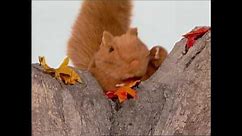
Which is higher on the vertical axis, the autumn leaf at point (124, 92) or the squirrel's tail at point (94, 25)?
the squirrel's tail at point (94, 25)

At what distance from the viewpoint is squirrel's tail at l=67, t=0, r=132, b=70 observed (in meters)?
1.24

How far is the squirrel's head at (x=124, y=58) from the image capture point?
105 cm

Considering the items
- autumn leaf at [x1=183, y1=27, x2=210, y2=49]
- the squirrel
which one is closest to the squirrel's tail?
the squirrel

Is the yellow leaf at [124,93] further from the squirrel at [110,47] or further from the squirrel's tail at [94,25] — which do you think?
the squirrel's tail at [94,25]

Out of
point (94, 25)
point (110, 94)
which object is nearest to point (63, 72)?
point (110, 94)

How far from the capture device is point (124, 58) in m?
1.05

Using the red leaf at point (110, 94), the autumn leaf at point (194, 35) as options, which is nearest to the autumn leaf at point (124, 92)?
the red leaf at point (110, 94)

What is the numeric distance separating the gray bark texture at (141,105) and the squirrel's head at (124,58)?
0.14ft

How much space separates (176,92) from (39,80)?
28 cm

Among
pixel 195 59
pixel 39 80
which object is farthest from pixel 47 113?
pixel 195 59

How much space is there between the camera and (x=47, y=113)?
2.98ft

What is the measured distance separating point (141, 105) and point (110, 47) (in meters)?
0.18
